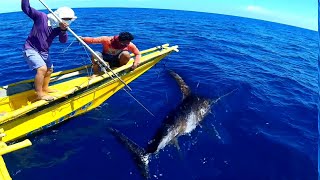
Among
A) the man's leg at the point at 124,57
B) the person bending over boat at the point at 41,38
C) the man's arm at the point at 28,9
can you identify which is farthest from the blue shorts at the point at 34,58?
the man's leg at the point at 124,57

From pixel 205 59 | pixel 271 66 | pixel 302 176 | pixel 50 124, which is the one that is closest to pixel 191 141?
pixel 302 176

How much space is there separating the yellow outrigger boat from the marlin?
45.9 inches

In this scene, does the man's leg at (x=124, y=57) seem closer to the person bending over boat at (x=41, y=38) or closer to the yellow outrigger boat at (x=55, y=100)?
the yellow outrigger boat at (x=55, y=100)

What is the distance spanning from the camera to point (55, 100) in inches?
287

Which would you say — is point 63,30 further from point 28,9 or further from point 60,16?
point 28,9

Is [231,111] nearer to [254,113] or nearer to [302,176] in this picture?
[254,113]

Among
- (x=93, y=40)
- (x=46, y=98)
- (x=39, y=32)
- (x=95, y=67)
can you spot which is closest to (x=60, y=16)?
(x=39, y=32)

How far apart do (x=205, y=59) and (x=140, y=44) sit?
5036 mm

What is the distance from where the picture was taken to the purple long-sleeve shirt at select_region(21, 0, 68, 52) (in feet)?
22.5

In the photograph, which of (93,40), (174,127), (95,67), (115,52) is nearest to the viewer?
(174,127)

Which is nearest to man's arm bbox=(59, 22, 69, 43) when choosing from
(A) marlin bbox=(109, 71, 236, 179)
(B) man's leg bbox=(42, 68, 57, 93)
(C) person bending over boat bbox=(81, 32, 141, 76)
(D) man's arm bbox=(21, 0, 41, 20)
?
(D) man's arm bbox=(21, 0, 41, 20)

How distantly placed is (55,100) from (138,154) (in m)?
2.41

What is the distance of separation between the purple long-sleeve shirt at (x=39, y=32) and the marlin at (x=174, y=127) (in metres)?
2.84

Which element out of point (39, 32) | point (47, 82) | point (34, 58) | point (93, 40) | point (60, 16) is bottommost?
point (47, 82)
